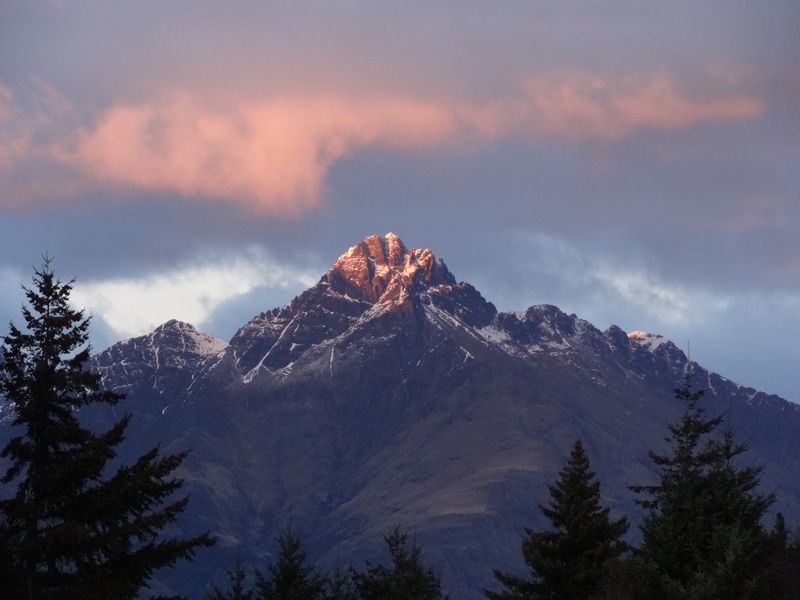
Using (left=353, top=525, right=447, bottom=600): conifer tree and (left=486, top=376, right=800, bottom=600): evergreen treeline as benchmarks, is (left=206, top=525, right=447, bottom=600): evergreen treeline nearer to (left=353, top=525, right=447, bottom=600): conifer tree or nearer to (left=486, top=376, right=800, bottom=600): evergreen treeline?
(left=353, top=525, right=447, bottom=600): conifer tree

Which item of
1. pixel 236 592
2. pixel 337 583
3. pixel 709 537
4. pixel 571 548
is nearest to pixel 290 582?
pixel 337 583

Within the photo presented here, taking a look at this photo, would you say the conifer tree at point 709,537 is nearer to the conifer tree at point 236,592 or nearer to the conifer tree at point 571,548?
the conifer tree at point 571,548

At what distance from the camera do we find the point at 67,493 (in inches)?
1866

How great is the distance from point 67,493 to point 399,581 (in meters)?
23.2

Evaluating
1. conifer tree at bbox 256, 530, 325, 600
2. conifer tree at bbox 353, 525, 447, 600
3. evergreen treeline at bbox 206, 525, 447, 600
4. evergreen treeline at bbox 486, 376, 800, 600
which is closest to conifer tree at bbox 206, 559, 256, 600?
evergreen treeline at bbox 206, 525, 447, 600

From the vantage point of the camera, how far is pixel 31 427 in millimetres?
48031

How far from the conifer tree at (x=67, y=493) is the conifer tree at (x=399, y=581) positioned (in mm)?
19888

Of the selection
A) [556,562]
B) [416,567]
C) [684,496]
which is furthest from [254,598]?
[684,496]

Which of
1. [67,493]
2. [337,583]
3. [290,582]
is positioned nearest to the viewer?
[67,493]

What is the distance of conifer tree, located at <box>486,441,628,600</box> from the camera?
5856 centimetres

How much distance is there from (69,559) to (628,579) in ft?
61.1

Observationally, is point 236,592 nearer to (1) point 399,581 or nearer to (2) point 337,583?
(2) point 337,583

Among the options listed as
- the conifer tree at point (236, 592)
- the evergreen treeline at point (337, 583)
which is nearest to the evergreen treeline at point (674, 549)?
the evergreen treeline at point (337, 583)

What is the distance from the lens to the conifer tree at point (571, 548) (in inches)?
2306
